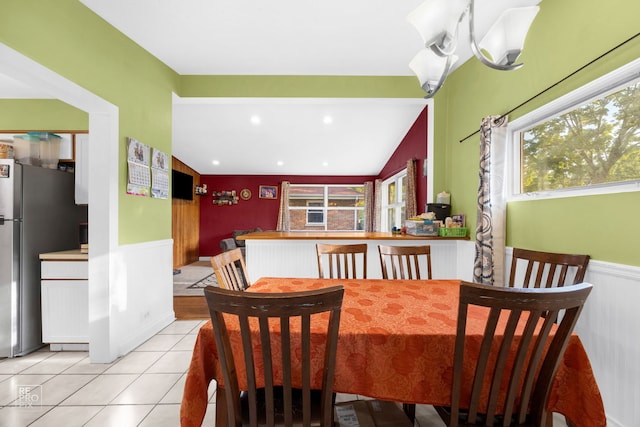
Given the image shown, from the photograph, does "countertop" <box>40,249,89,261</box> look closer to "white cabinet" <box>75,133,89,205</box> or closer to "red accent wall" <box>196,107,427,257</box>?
"white cabinet" <box>75,133,89,205</box>

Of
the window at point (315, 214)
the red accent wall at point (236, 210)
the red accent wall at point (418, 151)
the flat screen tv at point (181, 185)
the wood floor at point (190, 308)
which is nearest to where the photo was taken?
the wood floor at point (190, 308)

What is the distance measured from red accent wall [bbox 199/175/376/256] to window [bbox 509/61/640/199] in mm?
5243

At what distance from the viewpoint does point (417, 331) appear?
1021mm

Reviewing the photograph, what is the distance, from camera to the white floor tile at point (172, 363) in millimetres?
2027

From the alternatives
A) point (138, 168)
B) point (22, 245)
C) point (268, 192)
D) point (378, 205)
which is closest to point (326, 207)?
point (378, 205)

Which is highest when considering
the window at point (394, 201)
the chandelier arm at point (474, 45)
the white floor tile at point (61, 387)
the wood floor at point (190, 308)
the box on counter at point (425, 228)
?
the chandelier arm at point (474, 45)

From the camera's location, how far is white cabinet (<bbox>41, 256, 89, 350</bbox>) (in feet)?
7.40

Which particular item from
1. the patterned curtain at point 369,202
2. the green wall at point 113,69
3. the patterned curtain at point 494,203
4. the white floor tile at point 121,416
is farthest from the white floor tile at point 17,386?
the patterned curtain at point 369,202

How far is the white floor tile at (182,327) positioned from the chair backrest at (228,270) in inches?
56.5

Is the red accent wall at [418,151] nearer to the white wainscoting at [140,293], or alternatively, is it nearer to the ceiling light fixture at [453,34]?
the ceiling light fixture at [453,34]

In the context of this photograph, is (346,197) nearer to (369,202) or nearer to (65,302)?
(369,202)

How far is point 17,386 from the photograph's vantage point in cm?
184

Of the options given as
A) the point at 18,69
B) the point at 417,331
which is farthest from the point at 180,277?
the point at 417,331

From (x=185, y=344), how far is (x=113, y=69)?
2.39 meters
